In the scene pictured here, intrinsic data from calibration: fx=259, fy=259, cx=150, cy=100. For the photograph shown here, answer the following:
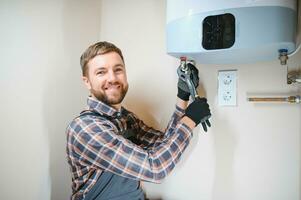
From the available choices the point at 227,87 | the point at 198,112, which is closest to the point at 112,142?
the point at 198,112

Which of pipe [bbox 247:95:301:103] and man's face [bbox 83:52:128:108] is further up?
man's face [bbox 83:52:128:108]

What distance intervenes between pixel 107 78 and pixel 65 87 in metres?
0.36

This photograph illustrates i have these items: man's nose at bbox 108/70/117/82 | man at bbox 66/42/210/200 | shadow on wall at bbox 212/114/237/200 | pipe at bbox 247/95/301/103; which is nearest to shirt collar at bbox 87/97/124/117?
man at bbox 66/42/210/200

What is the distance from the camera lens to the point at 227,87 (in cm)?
113

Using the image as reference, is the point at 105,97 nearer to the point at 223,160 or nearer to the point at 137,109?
the point at 137,109

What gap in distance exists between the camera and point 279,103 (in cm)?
104

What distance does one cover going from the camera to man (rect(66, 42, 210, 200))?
2.90 ft

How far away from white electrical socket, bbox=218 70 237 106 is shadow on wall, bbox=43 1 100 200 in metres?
0.72

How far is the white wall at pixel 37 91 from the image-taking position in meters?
1.03

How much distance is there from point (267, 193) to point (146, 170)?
54cm

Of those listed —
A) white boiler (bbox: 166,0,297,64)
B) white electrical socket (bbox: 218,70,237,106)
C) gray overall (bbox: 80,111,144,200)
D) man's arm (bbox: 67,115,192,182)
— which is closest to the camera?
white boiler (bbox: 166,0,297,64)

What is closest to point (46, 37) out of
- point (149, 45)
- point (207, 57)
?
point (149, 45)

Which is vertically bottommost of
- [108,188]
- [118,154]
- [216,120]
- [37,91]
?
[108,188]

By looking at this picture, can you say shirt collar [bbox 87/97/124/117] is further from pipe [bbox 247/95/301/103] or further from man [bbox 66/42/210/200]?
pipe [bbox 247/95/301/103]
